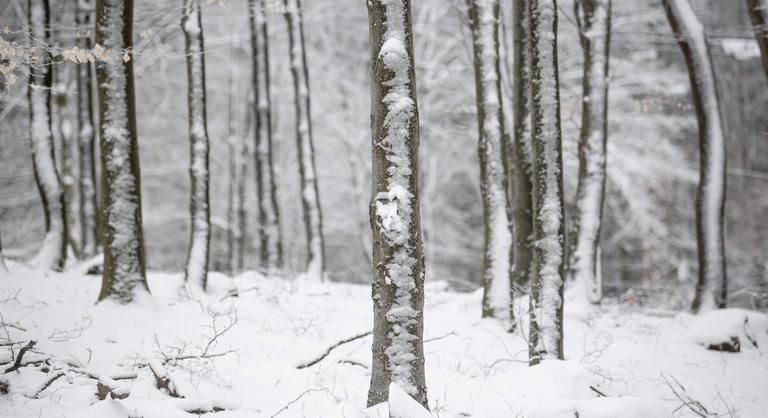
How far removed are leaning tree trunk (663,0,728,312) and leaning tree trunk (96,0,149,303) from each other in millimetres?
9317

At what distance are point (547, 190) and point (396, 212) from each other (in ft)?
7.14

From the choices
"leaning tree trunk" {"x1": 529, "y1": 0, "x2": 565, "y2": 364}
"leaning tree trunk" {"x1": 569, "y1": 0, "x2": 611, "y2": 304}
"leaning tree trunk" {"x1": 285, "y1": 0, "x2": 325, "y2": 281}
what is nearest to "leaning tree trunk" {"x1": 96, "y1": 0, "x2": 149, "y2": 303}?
"leaning tree trunk" {"x1": 529, "y1": 0, "x2": 565, "y2": 364}

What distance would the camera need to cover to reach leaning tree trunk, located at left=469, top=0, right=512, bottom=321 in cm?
712

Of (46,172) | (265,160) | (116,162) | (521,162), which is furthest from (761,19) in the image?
(46,172)

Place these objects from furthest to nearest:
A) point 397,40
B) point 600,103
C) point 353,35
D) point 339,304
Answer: point 353,35 < point 600,103 < point 339,304 < point 397,40

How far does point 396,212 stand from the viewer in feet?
11.7

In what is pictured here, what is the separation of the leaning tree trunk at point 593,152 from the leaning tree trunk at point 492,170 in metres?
2.66

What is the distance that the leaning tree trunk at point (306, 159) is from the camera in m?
12.2

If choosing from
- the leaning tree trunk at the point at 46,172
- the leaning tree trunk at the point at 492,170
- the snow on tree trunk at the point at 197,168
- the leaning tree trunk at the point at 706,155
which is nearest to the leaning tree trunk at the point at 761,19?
the leaning tree trunk at the point at 706,155

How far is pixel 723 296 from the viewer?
9.00m

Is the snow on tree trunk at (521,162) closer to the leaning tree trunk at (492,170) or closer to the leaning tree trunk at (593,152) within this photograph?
the leaning tree trunk at (492,170)

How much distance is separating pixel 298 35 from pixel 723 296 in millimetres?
10901

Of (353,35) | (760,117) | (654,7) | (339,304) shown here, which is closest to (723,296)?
(339,304)

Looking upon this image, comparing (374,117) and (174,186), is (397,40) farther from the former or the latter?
(174,186)
